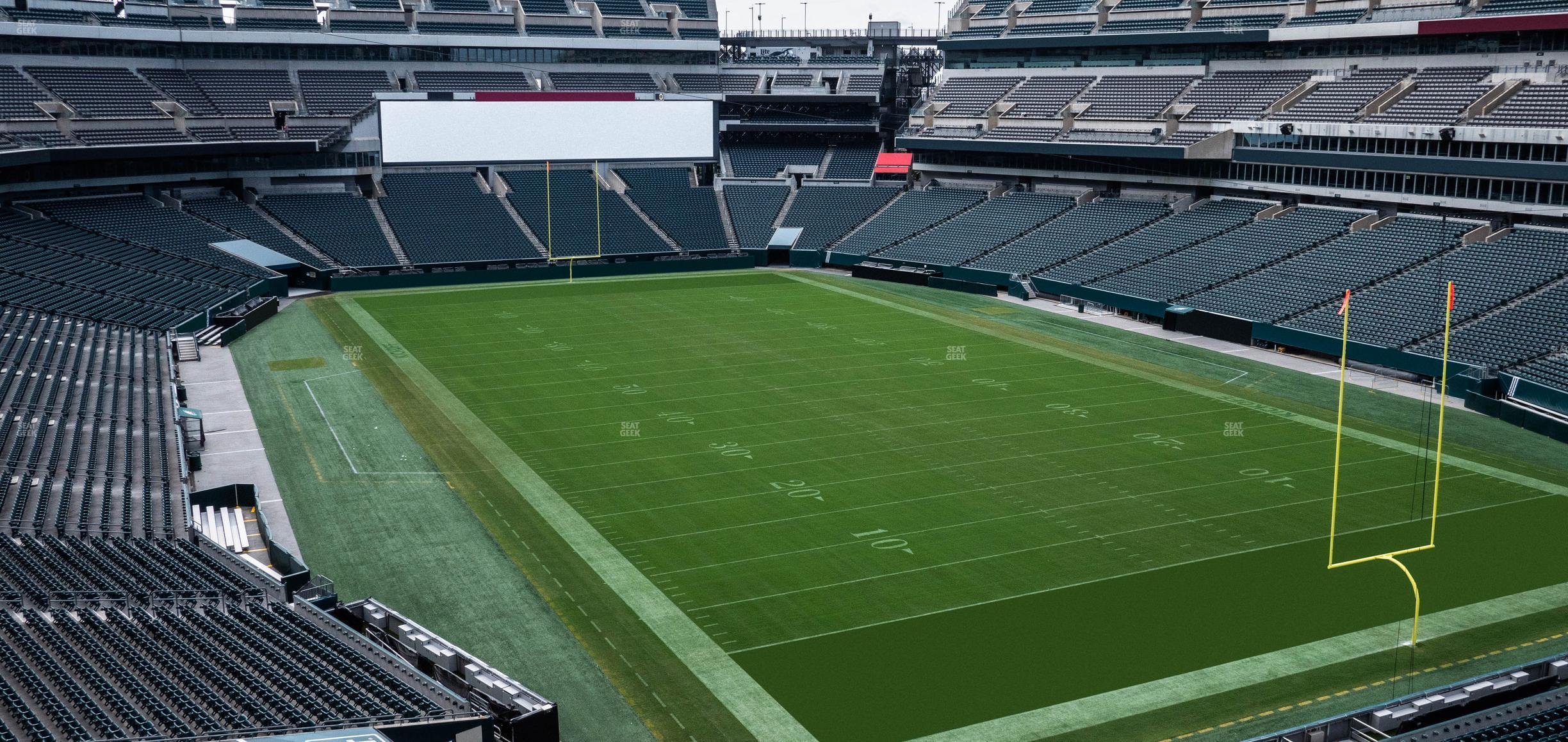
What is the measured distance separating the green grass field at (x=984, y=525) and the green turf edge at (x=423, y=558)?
1.75 ft

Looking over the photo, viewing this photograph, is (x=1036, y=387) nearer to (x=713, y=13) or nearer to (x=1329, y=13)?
(x=1329, y=13)

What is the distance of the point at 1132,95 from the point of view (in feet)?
207

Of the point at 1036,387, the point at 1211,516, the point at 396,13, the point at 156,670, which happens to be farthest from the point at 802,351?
the point at 396,13

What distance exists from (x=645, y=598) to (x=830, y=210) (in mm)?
50690

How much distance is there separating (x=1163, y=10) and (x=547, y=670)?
54842 mm

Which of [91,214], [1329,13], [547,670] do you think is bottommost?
[547,670]

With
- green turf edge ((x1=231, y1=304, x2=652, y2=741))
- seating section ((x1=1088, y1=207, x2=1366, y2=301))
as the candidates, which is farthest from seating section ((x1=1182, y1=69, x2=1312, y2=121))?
green turf edge ((x1=231, y1=304, x2=652, y2=741))

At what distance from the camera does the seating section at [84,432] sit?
2430cm

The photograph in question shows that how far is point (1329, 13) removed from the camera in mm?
55531

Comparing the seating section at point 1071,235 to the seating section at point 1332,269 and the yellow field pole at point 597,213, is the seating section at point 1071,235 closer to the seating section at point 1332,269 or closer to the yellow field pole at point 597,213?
the seating section at point 1332,269

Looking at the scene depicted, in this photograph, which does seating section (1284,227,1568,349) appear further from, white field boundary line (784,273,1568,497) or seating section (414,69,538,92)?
seating section (414,69,538,92)

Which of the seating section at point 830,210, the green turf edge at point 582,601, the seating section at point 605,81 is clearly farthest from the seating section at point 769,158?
the green turf edge at point 582,601

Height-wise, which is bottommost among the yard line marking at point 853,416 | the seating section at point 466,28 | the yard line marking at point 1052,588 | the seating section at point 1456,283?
the yard line marking at point 1052,588

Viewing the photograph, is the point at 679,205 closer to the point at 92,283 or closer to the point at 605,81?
the point at 605,81
